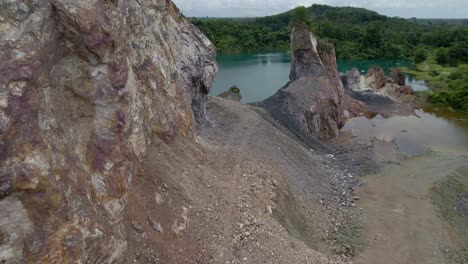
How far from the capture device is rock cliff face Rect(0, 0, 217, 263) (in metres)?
9.26

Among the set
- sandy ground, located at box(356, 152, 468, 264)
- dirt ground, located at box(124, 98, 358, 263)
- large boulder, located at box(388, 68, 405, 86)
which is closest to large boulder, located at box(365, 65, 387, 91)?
large boulder, located at box(388, 68, 405, 86)

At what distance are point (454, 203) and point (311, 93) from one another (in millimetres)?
17516

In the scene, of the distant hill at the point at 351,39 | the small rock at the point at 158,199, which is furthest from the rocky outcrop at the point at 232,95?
the distant hill at the point at 351,39

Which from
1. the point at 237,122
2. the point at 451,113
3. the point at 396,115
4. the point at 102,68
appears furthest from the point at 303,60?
the point at 102,68

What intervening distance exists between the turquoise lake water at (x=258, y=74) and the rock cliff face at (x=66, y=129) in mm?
43794

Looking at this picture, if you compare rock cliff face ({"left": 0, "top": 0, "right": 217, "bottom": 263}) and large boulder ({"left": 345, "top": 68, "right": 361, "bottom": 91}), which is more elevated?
rock cliff face ({"left": 0, "top": 0, "right": 217, "bottom": 263})

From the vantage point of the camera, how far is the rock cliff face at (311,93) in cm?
3715

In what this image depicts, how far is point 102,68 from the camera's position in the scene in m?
12.5

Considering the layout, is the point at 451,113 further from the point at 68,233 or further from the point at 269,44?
the point at 269,44

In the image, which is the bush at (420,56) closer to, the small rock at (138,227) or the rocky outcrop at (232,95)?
the rocky outcrop at (232,95)

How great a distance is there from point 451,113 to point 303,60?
2253 centimetres

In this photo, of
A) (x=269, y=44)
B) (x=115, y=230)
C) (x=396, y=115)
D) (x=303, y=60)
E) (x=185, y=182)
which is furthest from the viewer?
(x=269, y=44)

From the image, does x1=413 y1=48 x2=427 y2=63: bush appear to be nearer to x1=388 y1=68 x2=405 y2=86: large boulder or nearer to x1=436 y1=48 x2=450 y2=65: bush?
x1=436 y1=48 x2=450 y2=65: bush

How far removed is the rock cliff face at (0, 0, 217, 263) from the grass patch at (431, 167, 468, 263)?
56.2ft
